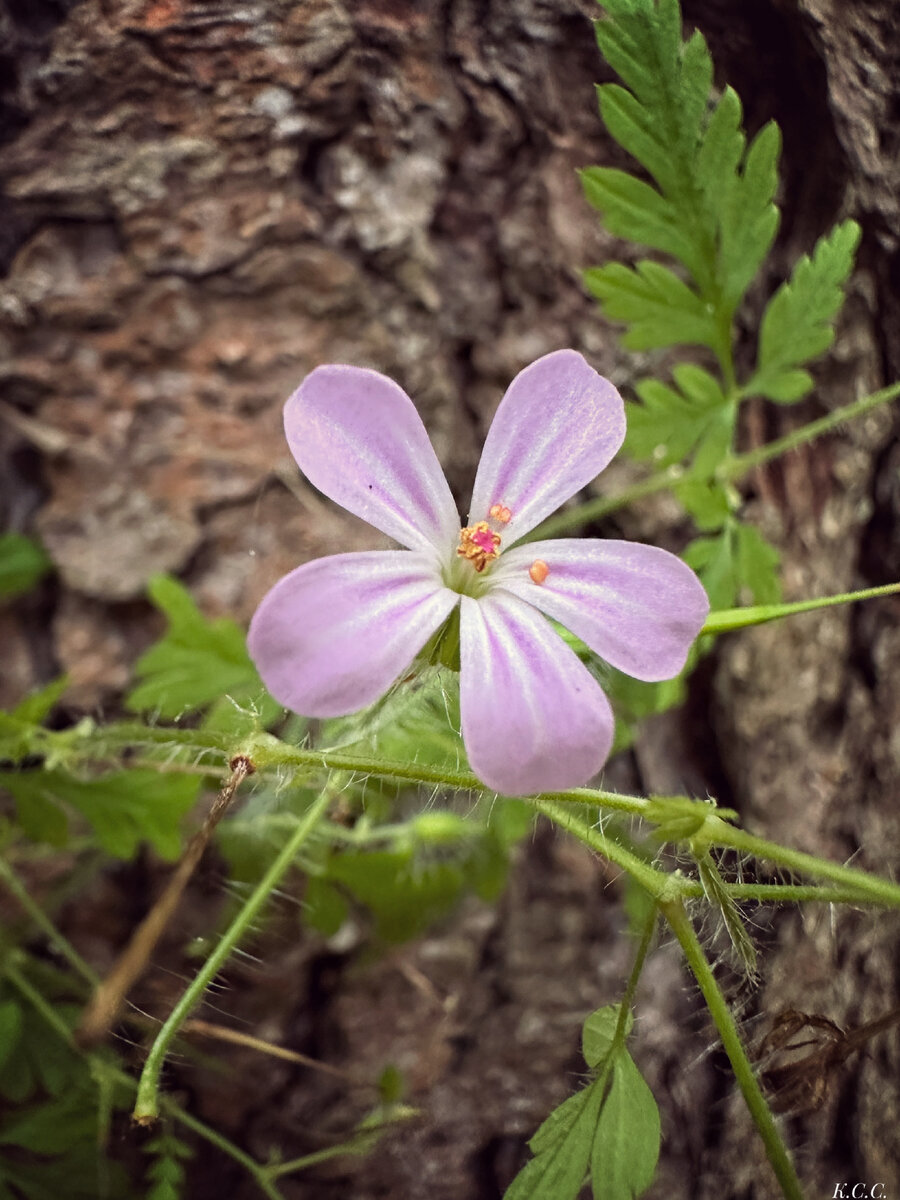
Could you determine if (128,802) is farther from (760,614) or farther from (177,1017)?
(760,614)

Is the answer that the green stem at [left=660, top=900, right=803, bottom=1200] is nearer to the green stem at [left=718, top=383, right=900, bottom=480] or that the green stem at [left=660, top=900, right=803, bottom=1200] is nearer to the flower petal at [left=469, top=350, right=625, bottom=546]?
the flower petal at [left=469, top=350, right=625, bottom=546]

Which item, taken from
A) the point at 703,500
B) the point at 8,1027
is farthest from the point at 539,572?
the point at 8,1027

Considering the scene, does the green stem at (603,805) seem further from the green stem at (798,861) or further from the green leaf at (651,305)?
the green leaf at (651,305)

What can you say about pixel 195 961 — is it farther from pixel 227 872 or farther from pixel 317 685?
pixel 317 685

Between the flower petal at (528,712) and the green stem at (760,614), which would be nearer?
the flower petal at (528,712)

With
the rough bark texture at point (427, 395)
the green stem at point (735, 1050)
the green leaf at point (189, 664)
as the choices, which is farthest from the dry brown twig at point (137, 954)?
the rough bark texture at point (427, 395)

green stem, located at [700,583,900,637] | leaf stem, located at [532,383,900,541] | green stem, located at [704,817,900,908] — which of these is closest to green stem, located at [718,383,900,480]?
leaf stem, located at [532,383,900,541]
